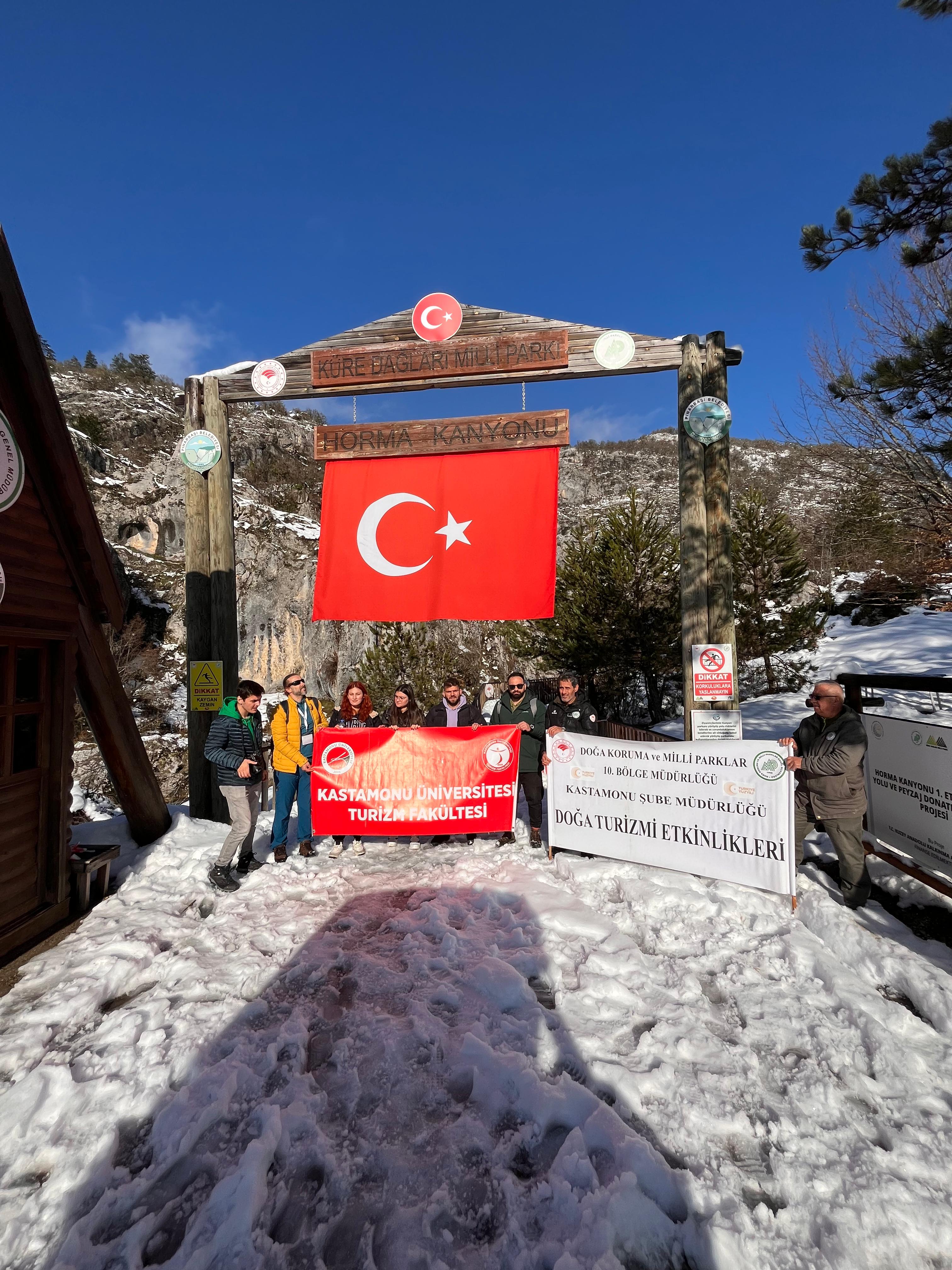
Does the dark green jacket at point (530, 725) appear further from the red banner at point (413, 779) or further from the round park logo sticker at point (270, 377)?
the round park logo sticker at point (270, 377)

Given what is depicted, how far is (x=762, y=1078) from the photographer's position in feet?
9.37

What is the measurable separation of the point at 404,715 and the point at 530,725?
1.48 meters

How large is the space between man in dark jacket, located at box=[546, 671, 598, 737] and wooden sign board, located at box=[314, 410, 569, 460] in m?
2.66

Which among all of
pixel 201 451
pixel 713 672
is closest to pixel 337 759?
pixel 201 451

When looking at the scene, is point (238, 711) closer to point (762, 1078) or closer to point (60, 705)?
point (60, 705)

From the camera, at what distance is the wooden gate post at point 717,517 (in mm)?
5859

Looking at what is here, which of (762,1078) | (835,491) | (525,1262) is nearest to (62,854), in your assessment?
(525,1262)

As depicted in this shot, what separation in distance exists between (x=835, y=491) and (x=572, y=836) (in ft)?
46.9

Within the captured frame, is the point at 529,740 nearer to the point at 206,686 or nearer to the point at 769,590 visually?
the point at 206,686

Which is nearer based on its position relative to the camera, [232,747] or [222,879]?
[222,879]

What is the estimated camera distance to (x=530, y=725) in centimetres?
631

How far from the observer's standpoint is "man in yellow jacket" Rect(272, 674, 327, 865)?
6074 mm

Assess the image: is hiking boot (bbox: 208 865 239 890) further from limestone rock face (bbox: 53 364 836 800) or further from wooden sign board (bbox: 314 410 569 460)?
limestone rock face (bbox: 53 364 836 800)

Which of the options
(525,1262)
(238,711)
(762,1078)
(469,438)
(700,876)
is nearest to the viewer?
(525,1262)
